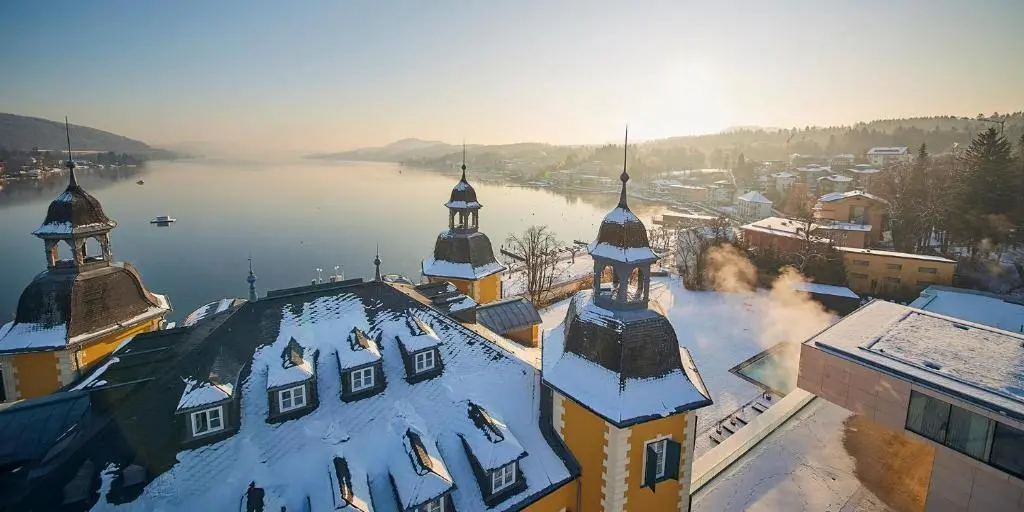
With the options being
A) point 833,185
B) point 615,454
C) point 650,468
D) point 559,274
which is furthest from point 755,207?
point 615,454

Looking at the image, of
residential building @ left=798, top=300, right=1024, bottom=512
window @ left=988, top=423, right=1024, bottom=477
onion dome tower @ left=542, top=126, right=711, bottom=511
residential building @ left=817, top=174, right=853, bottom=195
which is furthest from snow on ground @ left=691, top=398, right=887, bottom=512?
residential building @ left=817, top=174, right=853, bottom=195

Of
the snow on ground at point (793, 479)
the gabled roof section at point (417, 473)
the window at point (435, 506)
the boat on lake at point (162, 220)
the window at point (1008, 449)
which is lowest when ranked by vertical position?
the snow on ground at point (793, 479)

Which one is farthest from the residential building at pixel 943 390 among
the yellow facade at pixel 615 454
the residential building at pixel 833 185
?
the residential building at pixel 833 185

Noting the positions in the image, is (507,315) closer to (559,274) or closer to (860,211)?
(559,274)

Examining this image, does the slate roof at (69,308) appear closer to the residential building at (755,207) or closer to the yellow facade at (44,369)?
the yellow facade at (44,369)

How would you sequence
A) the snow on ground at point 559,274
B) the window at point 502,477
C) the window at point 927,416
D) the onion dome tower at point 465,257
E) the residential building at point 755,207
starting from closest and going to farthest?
the window at point 502,477 → the window at point 927,416 → the onion dome tower at point 465,257 → the snow on ground at point 559,274 → the residential building at point 755,207

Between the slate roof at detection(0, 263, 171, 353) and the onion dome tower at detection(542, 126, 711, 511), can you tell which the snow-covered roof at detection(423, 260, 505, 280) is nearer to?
the onion dome tower at detection(542, 126, 711, 511)

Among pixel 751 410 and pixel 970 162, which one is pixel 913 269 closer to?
pixel 970 162

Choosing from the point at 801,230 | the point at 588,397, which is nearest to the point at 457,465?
the point at 588,397
